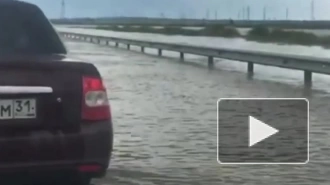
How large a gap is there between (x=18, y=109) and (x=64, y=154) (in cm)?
46

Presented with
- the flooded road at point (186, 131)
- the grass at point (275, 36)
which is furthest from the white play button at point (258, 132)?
the grass at point (275, 36)

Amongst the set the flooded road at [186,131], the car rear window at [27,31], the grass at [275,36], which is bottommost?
the grass at [275,36]

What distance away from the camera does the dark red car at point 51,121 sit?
20.7 feet

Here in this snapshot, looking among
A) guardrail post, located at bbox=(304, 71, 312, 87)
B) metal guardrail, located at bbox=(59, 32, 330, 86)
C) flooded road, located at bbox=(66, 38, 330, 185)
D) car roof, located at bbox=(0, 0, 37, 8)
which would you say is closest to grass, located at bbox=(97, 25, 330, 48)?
metal guardrail, located at bbox=(59, 32, 330, 86)

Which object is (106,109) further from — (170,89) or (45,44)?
(170,89)

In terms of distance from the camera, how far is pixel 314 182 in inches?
369

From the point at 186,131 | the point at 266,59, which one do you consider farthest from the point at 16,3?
the point at 266,59

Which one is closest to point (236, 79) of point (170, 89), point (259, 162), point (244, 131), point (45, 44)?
point (170, 89)

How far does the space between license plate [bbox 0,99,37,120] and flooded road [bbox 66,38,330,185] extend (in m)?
2.24

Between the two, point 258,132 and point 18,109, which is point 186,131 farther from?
point 18,109

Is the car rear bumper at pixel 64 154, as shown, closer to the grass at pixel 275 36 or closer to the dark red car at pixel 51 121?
the dark red car at pixel 51 121

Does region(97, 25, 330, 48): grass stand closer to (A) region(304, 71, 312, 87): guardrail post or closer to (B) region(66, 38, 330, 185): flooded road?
(A) region(304, 71, 312, 87): guardrail post

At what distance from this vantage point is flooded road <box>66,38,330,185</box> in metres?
9.62

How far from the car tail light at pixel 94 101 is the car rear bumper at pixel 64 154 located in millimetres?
60
